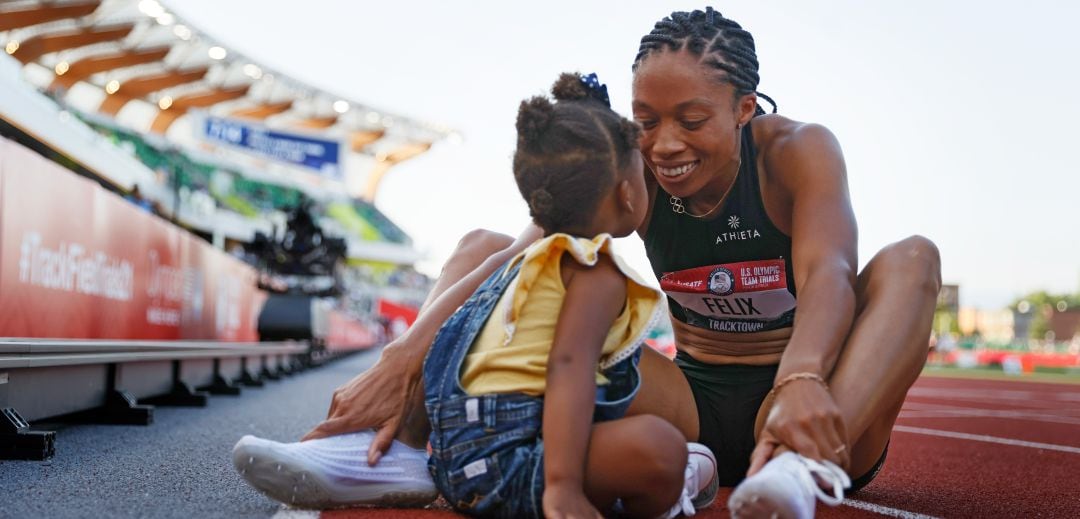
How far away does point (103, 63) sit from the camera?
3541cm

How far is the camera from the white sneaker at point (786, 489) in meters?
1.53

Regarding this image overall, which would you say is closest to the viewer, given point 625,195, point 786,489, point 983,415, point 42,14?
point 786,489

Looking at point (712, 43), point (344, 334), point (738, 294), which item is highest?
point (712, 43)

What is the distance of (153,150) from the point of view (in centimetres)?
3784

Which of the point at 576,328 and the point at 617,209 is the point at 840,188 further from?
the point at 576,328

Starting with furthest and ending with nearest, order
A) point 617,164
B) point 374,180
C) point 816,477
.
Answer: point 374,180 → point 617,164 → point 816,477

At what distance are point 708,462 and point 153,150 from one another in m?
39.5

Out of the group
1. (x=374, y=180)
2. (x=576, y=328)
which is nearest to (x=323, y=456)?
(x=576, y=328)

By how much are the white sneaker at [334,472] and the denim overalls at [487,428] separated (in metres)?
0.09

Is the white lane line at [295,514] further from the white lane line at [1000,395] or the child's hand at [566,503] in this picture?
the white lane line at [1000,395]

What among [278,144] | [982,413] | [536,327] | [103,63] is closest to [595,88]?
[536,327]

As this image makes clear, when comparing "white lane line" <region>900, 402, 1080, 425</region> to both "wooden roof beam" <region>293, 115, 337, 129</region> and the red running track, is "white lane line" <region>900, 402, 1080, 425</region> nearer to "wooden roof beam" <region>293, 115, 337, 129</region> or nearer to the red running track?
the red running track

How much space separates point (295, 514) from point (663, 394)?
2.84 ft

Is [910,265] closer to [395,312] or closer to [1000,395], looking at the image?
[1000,395]
